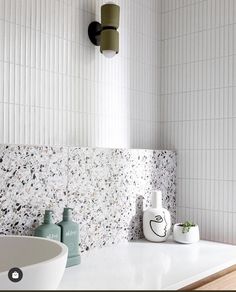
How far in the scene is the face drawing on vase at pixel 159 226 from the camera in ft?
6.38

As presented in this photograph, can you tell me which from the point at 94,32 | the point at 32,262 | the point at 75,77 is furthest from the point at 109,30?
the point at 32,262

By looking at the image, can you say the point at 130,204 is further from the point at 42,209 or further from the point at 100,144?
the point at 42,209

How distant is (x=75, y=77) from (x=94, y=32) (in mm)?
238

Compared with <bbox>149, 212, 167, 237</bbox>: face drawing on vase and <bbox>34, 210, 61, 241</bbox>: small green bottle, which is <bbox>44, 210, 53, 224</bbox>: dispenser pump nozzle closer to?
<bbox>34, 210, 61, 241</bbox>: small green bottle

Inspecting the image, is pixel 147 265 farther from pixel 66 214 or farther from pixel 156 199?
pixel 156 199

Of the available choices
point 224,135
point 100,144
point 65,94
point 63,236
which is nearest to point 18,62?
point 65,94

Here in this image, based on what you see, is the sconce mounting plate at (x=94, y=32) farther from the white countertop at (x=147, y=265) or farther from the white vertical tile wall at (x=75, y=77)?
the white countertop at (x=147, y=265)

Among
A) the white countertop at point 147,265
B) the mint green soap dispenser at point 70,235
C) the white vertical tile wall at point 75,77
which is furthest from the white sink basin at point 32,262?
the white vertical tile wall at point 75,77

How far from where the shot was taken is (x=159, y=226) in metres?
1.95

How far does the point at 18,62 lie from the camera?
1.58m

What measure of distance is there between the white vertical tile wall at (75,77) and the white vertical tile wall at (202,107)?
3.6 inches

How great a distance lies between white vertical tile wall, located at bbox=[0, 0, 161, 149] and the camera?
1573 mm

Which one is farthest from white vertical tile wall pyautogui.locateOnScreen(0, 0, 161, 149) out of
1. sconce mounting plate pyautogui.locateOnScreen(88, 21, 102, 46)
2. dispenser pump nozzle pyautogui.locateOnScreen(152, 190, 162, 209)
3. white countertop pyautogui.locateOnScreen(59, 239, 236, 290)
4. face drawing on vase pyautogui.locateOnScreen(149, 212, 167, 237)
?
white countertop pyautogui.locateOnScreen(59, 239, 236, 290)

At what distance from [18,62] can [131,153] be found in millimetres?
678
